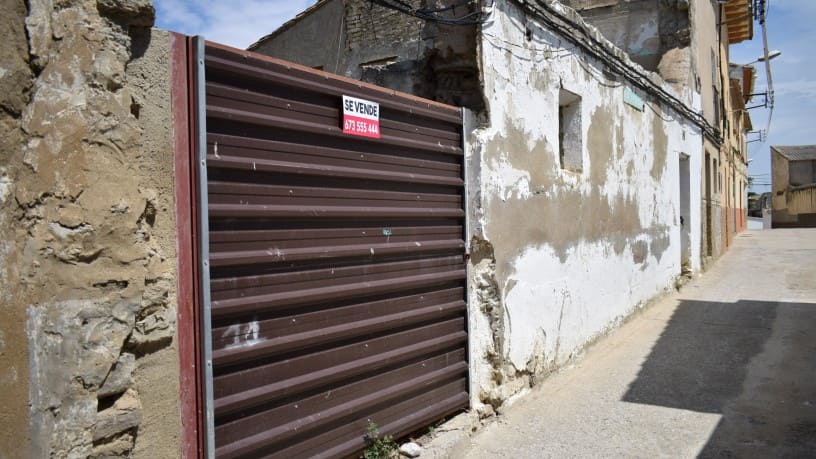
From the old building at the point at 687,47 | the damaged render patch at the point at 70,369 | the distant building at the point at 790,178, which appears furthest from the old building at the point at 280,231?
the distant building at the point at 790,178

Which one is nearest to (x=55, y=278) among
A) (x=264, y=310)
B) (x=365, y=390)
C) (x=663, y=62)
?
(x=264, y=310)

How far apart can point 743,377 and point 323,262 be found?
425 centimetres

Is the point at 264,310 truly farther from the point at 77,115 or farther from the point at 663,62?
the point at 663,62

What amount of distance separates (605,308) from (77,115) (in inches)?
234

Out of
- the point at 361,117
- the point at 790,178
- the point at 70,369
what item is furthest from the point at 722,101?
the point at 790,178

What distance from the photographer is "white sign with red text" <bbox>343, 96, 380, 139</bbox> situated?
131 inches

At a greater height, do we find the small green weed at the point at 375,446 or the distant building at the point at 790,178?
the distant building at the point at 790,178

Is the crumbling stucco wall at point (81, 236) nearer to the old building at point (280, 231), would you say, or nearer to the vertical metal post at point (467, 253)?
the old building at point (280, 231)

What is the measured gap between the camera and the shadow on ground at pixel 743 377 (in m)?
3.99

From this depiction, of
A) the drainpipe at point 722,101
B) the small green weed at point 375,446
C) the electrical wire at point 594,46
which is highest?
the drainpipe at point 722,101

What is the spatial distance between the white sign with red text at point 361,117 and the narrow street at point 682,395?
214 cm

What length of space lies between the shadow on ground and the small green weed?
2.03 metres

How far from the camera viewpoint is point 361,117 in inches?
135

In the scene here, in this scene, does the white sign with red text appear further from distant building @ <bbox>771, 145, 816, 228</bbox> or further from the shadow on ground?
distant building @ <bbox>771, 145, 816, 228</bbox>
